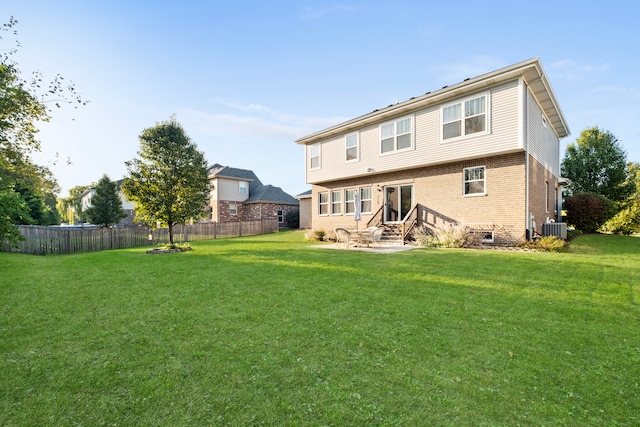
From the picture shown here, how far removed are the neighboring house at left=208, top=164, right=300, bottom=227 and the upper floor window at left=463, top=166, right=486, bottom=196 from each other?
2105cm

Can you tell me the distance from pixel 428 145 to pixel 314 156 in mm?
8105

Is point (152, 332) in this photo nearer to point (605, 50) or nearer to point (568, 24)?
point (568, 24)

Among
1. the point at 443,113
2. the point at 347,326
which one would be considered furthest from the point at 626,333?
the point at 443,113

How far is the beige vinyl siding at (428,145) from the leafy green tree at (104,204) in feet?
74.0

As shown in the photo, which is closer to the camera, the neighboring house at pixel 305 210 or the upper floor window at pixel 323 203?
the upper floor window at pixel 323 203

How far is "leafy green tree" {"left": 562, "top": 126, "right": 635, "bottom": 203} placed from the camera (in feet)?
83.4

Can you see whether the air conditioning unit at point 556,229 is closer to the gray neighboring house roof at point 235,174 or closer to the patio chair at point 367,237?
the patio chair at point 367,237

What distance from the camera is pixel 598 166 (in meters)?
26.2

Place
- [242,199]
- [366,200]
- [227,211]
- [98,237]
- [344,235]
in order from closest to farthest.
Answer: [344,235]
[98,237]
[366,200]
[227,211]
[242,199]

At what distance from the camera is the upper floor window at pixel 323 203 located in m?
20.2

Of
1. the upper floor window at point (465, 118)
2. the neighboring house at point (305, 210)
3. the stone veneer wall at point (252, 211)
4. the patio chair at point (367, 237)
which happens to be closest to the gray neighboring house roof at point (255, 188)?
the stone veneer wall at point (252, 211)

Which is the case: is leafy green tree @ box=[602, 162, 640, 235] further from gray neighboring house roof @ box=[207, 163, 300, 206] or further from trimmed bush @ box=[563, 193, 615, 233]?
gray neighboring house roof @ box=[207, 163, 300, 206]

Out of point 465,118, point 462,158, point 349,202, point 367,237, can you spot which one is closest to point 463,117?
point 465,118

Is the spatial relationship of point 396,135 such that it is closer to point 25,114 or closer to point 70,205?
point 25,114
